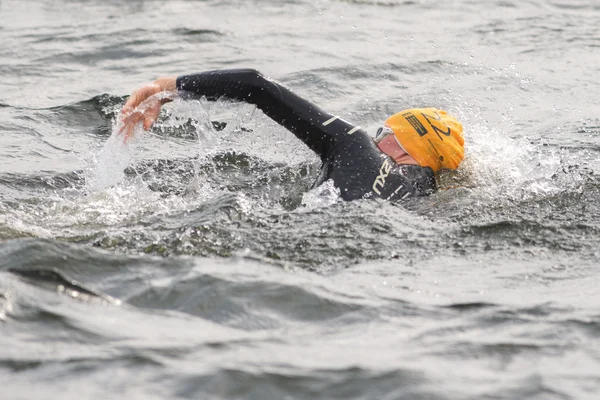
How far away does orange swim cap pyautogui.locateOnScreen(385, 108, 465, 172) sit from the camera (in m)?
6.79

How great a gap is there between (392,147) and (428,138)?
0.29 meters

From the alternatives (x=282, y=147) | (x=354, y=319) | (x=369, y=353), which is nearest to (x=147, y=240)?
(x=354, y=319)

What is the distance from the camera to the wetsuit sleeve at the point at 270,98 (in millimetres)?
6410

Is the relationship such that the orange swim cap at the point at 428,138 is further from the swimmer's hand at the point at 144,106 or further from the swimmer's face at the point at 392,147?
the swimmer's hand at the point at 144,106

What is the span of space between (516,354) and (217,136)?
17.9ft

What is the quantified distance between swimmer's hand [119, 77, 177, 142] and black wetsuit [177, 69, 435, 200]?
150 millimetres

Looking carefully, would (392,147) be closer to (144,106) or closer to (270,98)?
(270,98)

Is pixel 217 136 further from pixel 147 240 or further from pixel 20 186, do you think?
pixel 147 240

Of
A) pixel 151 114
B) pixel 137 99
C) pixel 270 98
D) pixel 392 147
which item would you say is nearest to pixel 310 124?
pixel 270 98

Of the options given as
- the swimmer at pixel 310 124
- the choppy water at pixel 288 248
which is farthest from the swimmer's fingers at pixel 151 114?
the choppy water at pixel 288 248

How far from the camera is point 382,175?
647cm

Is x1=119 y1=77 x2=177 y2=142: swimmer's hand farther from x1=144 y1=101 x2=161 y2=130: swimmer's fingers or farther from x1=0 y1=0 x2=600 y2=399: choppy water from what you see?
x1=0 y1=0 x2=600 y2=399: choppy water

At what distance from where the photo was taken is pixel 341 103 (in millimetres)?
10562

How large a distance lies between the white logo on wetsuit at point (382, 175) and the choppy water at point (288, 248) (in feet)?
0.67
